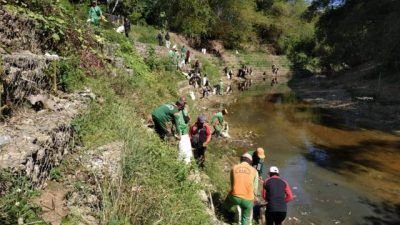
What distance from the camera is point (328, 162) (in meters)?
17.5

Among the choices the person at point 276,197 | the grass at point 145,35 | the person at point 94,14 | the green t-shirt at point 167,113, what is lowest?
the person at point 276,197

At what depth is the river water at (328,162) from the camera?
501 inches

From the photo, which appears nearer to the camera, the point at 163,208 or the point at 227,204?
the point at 163,208

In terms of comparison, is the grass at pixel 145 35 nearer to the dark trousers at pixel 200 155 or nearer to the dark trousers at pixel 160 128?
the dark trousers at pixel 200 155

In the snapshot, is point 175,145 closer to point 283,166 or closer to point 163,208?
point 163,208

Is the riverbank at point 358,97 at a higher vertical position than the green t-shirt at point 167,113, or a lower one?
lower

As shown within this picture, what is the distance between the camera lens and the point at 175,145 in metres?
11.3

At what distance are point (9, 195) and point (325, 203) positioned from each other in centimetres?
1001

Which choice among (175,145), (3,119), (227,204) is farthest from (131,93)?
(3,119)

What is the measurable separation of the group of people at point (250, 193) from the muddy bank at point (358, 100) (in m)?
15.5

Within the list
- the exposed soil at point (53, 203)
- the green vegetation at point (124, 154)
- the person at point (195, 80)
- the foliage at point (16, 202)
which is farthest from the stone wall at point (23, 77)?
the person at point (195, 80)

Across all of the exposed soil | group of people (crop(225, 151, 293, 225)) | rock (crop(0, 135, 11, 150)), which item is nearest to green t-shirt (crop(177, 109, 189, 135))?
group of people (crop(225, 151, 293, 225))

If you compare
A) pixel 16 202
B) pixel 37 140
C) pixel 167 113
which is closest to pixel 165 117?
pixel 167 113

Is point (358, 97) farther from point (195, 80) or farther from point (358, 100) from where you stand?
point (195, 80)
